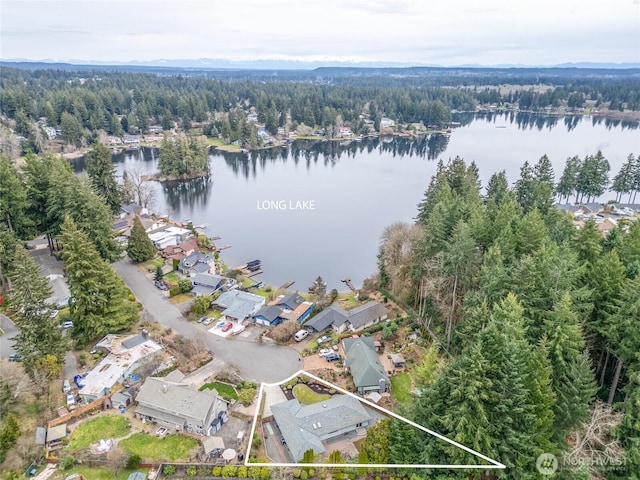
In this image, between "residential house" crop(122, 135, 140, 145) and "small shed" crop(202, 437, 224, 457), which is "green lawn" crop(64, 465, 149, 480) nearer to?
"small shed" crop(202, 437, 224, 457)

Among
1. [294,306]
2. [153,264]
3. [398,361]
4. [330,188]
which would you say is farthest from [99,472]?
[330,188]

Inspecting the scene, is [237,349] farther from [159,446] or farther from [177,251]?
[177,251]

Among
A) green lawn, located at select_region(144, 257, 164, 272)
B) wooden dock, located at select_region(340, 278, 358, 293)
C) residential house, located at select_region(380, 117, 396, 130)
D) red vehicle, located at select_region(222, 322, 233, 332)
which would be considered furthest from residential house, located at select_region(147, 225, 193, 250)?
residential house, located at select_region(380, 117, 396, 130)

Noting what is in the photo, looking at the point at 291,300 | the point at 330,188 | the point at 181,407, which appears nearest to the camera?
the point at 181,407

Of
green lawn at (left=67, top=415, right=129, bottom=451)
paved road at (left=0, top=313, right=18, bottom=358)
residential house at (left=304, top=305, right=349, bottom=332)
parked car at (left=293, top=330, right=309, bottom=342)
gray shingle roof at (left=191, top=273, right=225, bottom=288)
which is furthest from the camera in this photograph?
gray shingle roof at (left=191, top=273, right=225, bottom=288)

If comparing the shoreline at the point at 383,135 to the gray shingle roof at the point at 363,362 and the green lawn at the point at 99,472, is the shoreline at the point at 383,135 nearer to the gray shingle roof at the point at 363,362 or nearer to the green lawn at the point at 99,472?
the gray shingle roof at the point at 363,362

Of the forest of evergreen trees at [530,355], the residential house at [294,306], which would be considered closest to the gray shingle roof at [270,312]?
the residential house at [294,306]

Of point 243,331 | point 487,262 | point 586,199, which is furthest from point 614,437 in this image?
point 586,199
